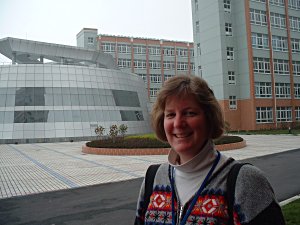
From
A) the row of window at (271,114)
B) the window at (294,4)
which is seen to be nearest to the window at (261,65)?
the row of window at (271,114)

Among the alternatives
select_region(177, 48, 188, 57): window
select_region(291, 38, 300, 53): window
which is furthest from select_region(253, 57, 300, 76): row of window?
select_region(177, 48, 188, 57): window

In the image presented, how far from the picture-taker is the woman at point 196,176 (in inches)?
65.1

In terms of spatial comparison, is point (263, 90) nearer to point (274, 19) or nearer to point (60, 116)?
point (274, 19)

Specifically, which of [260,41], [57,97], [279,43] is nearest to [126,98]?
[57,97]

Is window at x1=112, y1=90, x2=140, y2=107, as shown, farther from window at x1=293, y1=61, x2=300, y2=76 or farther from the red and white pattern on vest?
the red and white pattern on vest

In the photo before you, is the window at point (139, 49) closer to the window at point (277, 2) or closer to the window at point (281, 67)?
the window at point (277, 2)

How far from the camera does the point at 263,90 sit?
136 feet

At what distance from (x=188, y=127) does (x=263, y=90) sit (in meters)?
42.4

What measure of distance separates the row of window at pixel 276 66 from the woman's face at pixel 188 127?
41931mm

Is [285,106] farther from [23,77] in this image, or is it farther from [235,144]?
[23,77]

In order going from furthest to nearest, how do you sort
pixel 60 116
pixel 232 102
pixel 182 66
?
pixel 182 66
pixel 232 102
pixel 60 116

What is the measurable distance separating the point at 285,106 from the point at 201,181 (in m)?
45.0

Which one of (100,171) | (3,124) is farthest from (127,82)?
(100,171)

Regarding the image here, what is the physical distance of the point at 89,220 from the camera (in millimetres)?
6094
